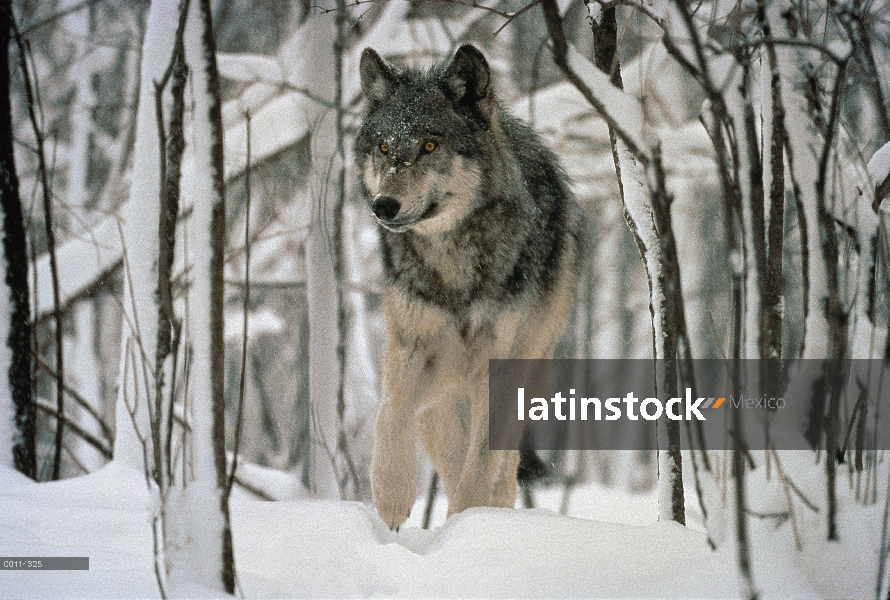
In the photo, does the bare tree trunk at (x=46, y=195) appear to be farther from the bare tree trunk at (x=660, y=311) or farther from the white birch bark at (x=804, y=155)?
the white birch bark at (x=804, y=155)

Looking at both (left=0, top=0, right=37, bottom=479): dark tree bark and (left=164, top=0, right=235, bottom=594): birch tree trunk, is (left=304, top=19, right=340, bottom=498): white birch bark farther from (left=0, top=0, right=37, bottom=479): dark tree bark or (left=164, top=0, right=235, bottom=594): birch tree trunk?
(left=164, top=0, right=235, bottom=594): birch tree trunk

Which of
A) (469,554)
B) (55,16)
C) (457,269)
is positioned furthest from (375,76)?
(469,554)

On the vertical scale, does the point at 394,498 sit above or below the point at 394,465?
below

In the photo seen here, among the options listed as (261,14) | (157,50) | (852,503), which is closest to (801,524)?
(852,503)

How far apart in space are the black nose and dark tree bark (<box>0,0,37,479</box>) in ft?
5.07

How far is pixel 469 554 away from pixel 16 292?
7.03ft

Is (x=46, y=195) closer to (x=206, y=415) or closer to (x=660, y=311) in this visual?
(x=206, y=415)

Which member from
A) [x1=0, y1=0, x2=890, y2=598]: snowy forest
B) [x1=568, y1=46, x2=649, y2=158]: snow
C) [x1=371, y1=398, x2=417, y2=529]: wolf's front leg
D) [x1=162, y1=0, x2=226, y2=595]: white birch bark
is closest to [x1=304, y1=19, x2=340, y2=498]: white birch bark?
[x1=0, y1=0, x2=890, y2=598]: snowy forest

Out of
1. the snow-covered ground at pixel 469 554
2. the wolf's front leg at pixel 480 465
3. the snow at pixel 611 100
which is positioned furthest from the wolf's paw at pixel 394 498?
the snow at pixel 611 100

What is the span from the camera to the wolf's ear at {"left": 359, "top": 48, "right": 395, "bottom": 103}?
2781 millimetres

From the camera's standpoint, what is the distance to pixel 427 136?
8.64 ft

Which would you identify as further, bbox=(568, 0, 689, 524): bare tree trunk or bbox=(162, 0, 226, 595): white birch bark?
bbox=(568, 0, 689, 524): bare tree trunk

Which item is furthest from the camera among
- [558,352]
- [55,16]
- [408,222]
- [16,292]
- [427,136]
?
[558,352]

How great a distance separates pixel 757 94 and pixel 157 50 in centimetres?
197
